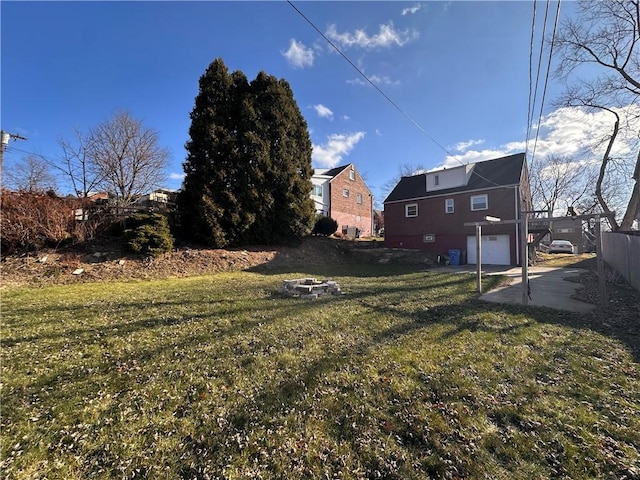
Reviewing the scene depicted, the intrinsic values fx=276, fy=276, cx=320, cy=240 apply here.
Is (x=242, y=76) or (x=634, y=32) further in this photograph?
(x=242, y=76)

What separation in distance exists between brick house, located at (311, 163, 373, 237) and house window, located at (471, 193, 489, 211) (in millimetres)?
12145

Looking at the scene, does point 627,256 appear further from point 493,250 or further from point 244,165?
point 244,165

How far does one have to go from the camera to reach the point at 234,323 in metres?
5.38

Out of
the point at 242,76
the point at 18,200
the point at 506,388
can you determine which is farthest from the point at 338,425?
the point at 242,76

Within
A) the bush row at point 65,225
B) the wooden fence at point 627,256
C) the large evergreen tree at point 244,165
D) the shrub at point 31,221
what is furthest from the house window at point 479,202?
the shrub at point 31,221

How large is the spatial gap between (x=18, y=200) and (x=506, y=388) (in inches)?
574

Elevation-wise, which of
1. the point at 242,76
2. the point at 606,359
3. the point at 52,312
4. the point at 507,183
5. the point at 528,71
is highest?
the point at 242,76

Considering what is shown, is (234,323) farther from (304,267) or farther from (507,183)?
(507,183)

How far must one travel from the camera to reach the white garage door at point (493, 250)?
677 inches

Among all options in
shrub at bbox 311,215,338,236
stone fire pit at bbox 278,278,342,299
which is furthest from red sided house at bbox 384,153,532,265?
stone fire pit at bbox 278,278,342,299

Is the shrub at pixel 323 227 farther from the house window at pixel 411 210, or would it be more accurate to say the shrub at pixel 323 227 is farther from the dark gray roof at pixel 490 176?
the house window at pixel 411 210

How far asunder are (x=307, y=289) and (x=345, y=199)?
22638 millimetres

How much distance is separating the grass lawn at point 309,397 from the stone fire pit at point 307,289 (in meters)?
1.92

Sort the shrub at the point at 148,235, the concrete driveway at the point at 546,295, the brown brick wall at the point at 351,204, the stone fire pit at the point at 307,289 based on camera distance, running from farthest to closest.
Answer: the brown brick wall at the point at 351,204 → the shrub at the point at 148,235 → the stone fire pit at the point at 307,289 → the concrete driveway at the point at 546,295
